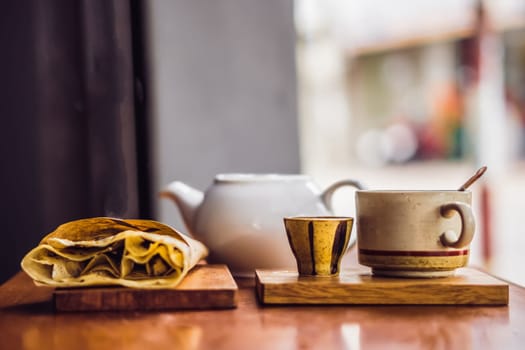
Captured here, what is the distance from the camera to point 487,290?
2.84 feet

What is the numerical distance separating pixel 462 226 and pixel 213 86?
125cm

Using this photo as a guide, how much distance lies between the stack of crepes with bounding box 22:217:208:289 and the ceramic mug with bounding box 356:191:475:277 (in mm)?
228

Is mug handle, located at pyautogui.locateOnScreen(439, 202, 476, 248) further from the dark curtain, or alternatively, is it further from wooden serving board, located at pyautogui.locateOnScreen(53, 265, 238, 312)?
the dark curtain

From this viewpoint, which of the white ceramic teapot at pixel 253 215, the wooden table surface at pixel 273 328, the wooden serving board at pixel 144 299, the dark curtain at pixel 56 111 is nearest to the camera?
the wooden table surface at pixel 273 328

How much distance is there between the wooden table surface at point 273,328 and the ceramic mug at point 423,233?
7cm

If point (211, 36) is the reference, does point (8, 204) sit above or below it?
below

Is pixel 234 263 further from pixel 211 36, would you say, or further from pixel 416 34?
pixel 416 34

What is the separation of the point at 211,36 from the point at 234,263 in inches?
41.8

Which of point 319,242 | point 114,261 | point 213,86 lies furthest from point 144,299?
point 213,86

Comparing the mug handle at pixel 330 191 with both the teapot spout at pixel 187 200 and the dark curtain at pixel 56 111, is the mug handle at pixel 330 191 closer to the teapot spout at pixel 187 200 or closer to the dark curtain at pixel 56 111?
the teapot spout at pixel 187 200

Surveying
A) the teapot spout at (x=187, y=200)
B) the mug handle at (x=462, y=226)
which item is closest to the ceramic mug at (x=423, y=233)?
the mug handle at (x=462, y=226)

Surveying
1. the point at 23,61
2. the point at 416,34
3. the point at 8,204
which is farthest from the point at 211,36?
the point at 416,34

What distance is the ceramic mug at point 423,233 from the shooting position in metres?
0.91

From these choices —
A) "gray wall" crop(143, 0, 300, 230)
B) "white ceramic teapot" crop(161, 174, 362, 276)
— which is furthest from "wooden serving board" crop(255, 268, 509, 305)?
"gray wall" crop(143, 0, 300, 230)
